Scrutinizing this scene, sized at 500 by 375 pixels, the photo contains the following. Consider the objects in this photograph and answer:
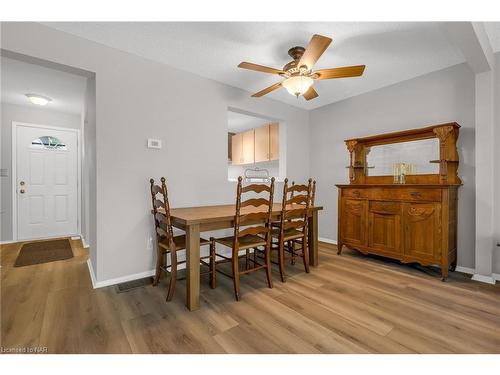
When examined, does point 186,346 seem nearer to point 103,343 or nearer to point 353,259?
point 103,343

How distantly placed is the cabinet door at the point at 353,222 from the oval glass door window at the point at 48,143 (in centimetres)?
507

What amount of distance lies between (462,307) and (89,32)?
3.93m

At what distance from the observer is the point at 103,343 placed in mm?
1478

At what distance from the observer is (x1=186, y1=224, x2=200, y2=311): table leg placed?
6.22 feet

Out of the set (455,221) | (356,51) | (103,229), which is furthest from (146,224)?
(455,221)

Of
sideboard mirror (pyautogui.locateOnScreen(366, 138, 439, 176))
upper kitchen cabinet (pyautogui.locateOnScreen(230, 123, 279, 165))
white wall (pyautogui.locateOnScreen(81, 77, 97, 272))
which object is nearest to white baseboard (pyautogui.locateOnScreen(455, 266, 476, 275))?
sideboard mirror (pyautogui.locateOnScreen(366, 138, 439, 176))

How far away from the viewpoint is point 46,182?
4.36 meters

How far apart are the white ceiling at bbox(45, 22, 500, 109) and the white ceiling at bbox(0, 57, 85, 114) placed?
3.86 feet

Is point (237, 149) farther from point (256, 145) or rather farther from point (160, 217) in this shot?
point (160, 217)

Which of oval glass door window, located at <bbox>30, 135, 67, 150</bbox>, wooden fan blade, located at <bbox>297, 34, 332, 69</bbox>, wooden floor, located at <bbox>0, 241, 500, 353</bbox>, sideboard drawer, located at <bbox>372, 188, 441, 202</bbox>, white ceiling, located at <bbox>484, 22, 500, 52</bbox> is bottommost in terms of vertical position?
wooden floor, located at <bbox>0, 241, 500, 353</bbox>

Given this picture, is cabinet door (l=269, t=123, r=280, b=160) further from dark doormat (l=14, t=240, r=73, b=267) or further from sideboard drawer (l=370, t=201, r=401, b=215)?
dark doormat (l=14, t=240, r=73, b=267)

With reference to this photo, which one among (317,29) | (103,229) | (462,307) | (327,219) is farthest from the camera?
(327,219)

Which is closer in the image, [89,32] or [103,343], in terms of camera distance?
[103,343]

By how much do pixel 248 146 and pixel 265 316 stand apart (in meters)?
4.04
